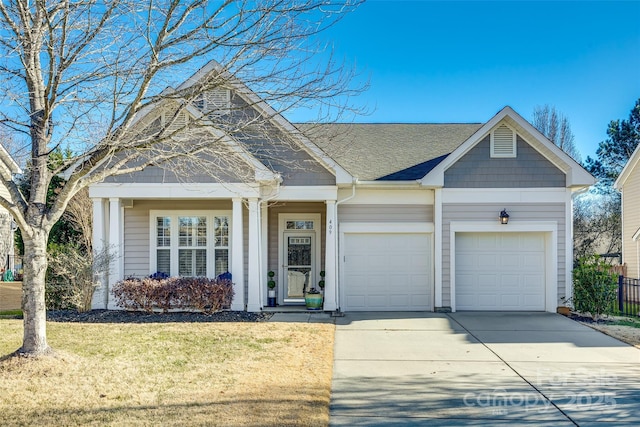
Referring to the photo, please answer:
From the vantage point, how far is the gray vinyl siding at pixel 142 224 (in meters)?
13.4

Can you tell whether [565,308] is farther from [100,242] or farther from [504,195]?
[100,242]

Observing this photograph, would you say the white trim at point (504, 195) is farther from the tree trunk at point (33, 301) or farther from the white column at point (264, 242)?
the tree trunk at point (33, 301)

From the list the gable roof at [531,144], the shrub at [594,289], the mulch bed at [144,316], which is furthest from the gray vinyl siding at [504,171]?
the mulch bed at [144,316]

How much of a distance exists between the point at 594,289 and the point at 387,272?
184 inches

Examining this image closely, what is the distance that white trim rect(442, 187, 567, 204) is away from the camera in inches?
506

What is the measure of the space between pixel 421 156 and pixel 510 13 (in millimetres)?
4169

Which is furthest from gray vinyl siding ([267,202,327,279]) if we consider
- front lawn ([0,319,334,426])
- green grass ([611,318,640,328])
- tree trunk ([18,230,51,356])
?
tree trunk ([18,230,51,356])

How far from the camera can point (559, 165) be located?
1280 cm

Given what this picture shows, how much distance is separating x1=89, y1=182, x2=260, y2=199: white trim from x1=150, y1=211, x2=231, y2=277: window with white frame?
1.26m

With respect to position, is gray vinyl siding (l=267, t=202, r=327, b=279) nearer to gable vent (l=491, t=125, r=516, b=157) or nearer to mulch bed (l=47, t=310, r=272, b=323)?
mulch bed (l=47, t=310, r=272, b=323)

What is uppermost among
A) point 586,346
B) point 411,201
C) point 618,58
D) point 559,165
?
point 618,58

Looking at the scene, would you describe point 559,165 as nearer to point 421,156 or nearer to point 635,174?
point 421,156

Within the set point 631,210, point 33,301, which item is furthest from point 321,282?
point 631,210

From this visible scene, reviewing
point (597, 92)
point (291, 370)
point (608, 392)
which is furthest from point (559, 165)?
point (597, 92)
